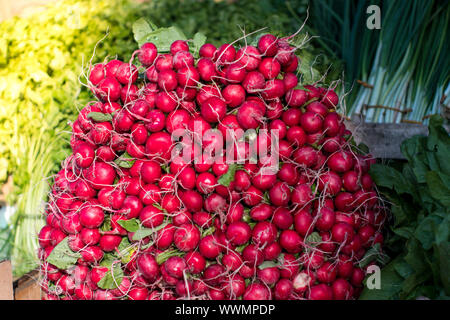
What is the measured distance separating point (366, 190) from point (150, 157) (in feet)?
2.66

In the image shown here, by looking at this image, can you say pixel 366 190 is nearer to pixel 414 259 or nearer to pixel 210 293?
pixel 414 259

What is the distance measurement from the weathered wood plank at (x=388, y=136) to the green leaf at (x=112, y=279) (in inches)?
49.6

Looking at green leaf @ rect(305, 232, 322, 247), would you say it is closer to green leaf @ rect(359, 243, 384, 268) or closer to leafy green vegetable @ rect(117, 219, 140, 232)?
green leaf @ rect(359, 243, 384, 268)

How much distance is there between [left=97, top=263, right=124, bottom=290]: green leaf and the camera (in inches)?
49.8

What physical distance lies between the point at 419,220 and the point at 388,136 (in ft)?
1.95

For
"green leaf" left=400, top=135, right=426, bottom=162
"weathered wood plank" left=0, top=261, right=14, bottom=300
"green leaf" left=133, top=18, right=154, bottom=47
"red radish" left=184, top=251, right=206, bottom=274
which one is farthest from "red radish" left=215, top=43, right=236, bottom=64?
"weathered wood plank" left=0, top=261, right=14, bottom=300

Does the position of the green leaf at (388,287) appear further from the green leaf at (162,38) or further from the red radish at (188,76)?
the green leaf at (162,38)

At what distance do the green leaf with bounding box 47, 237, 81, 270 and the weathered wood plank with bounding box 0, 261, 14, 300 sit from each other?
0.41 meters

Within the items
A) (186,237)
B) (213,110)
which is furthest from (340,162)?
(186,237)

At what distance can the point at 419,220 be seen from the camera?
1.38 meters

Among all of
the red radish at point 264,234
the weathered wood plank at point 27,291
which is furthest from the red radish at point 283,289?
the weathered wood plank at point 27,291

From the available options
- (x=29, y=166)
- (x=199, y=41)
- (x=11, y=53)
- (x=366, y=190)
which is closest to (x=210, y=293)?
(x=366, y=190)

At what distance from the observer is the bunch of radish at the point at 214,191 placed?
1203 millimetres

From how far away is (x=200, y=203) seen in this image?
1.23 meters
